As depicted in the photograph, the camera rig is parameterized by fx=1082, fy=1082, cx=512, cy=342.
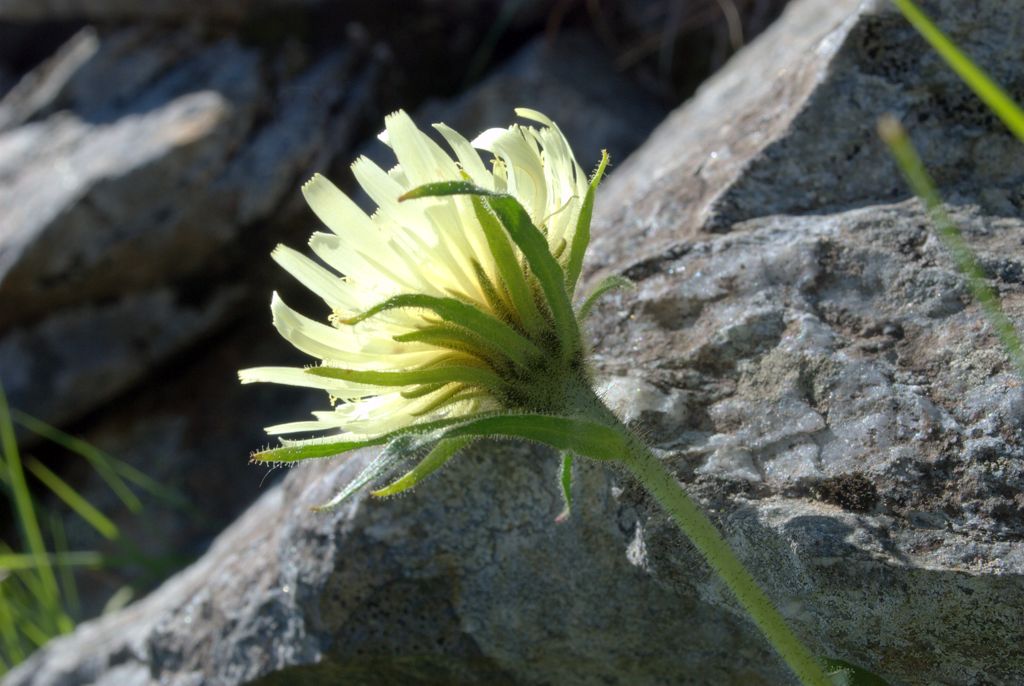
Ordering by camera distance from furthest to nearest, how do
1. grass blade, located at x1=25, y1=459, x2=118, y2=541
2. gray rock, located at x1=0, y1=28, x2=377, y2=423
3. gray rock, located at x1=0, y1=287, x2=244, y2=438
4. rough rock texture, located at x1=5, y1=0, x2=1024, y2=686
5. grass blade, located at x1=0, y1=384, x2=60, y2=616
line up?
gray rock, located at x1=0, y1=287, x2=244, y2=438
gray rock, located at x1=0, y1=28, x2=377, y2=423
grass blade, located at x1=25, y1=459, x2=118, y2=541
grass blade, located at x1=0, y1=384, x2=60, y2=616
rough rock texture, located at x1=5, y1=0, x2=1024, y2=686

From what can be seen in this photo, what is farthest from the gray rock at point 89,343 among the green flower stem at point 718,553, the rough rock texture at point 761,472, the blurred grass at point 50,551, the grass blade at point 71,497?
the green flower stem at point 718,553

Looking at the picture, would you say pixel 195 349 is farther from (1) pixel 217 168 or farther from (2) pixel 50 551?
(2) pixel 50 551

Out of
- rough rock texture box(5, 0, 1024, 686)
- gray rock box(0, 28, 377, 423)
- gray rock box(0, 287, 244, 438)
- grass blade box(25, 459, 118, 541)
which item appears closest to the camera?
rough rock texture box(5, 0, 1024, 686)

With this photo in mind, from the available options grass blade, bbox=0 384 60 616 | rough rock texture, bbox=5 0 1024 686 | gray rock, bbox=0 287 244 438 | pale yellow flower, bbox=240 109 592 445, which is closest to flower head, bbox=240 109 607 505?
A: pale yellow flower, bbox=240 109 592 445

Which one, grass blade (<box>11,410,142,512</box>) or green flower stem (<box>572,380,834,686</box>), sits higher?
grass blade (<box>11,410,142,512</box>)

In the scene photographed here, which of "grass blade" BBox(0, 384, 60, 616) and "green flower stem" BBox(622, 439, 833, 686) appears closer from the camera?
"green flower stem" BBox(622, 439, 833, 686)

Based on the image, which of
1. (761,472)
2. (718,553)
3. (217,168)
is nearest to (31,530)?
(217,168)

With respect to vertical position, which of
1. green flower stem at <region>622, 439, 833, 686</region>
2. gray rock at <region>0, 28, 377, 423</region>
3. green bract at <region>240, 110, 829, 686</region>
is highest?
gray rock at <region>0, 28, 377, 423</region>

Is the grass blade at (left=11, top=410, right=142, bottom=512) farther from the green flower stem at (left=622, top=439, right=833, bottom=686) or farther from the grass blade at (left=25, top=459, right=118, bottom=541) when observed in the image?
the green flower stem at (left=622, top=439, right=833, bottom=686)
